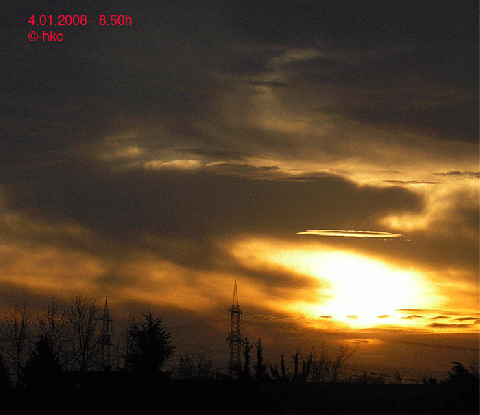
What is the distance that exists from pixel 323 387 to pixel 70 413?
37.5m

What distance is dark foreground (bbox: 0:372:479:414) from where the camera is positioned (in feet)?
197

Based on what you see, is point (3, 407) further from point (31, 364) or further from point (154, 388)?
point (154, 388)

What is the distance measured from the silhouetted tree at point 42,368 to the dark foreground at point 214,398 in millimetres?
666

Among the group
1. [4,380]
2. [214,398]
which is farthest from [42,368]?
[214,398]

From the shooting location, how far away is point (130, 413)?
61688mm

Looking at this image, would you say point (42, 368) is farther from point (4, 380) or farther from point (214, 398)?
point (214, 398)

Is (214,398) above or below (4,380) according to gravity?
below

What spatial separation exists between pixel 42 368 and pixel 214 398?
Answer: 17826 millimetres

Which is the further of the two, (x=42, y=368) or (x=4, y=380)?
(x=4, y=380)

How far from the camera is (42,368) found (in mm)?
65438

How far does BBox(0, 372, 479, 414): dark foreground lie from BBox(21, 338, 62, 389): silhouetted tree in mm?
666

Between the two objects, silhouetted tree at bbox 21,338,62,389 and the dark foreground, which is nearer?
the dark foreground

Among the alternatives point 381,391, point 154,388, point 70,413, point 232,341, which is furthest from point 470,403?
point 232,341

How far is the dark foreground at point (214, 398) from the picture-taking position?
60.1 metres
